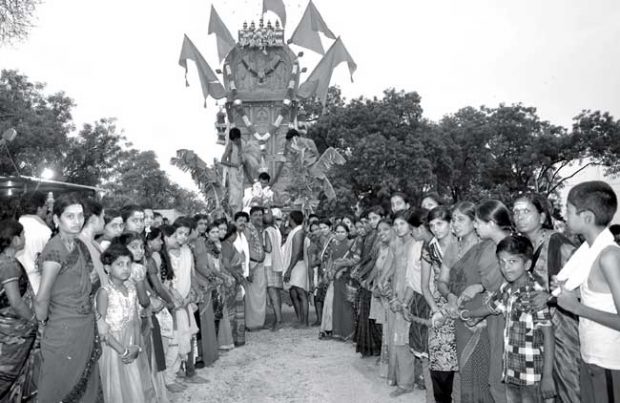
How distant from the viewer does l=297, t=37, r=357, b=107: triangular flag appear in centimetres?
1767

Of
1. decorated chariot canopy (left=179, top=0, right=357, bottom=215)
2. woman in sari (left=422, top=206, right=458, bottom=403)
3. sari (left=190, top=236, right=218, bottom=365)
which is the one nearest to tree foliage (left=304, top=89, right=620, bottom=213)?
decorated chariot canopy (left=179, top=0, right=357, bottom=215)

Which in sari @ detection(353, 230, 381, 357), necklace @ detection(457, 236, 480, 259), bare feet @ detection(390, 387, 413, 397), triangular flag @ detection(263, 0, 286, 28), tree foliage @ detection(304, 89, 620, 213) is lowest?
bare feet @ detection(390, 387, 413, 397)

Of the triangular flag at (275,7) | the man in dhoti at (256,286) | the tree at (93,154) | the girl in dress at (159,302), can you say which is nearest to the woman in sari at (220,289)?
the man in dhoti at (256,286)

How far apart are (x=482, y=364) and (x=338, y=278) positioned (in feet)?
12.6

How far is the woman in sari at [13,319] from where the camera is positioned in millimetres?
3131

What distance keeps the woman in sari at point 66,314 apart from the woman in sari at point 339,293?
160 inches

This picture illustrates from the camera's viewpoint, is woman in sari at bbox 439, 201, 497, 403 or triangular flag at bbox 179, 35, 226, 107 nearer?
woman in sari at bbox 439, 201, 497, 403

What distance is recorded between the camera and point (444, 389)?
388 cm

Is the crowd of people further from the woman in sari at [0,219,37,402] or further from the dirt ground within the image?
the dirt ground

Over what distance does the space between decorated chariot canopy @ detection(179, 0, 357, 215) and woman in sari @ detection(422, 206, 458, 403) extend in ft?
42.9

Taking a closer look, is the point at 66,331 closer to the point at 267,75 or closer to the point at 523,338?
the point at 523,338

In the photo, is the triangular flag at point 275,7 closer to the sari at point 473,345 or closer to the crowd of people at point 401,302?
the crowd of people at point 401,302

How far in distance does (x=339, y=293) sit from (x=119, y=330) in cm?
410

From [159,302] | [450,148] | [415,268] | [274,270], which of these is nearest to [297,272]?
[274,270]
